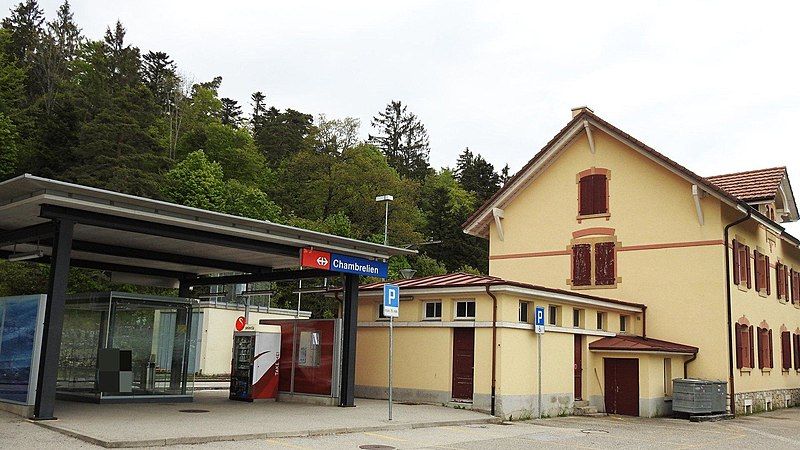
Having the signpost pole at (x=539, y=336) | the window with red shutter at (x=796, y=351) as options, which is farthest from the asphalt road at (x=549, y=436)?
the window with red shutter at (x=796, y=351)

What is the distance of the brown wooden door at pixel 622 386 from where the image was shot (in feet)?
73.3

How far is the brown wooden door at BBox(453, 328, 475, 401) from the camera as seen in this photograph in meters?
19.7

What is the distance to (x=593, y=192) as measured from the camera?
27281 millimetres

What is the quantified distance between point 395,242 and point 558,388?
3566 cm

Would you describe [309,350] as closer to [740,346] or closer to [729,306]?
[729,306]

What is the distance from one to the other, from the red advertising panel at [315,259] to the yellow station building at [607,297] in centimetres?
394

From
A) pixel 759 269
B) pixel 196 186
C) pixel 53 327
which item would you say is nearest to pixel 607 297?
pixel 759 269

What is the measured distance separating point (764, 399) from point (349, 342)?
55.0 feet

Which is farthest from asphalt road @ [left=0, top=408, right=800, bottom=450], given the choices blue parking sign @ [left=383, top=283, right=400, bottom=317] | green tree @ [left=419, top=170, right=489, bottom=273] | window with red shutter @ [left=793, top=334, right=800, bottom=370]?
green tree @ [left=419, top=170, right=489, bottom=273]

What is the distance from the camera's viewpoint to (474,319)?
65.1ft

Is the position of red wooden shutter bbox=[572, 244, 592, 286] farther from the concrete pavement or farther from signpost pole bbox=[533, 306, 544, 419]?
the concrete pavement

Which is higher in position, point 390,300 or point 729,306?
point 729,306

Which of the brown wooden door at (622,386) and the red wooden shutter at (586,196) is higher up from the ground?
the red wooden shutter at (586,196)

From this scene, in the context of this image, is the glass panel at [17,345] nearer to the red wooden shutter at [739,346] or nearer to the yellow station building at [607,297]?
the yellow station building at [607,297]
